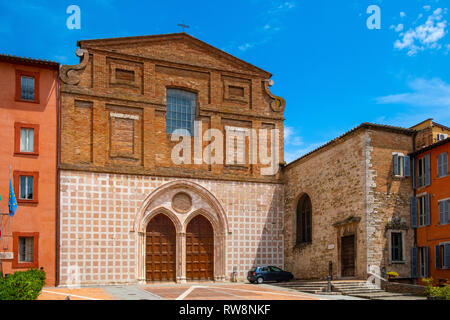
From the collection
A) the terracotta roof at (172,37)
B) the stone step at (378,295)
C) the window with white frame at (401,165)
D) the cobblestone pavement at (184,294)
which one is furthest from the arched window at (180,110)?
the stone step at (378,295)

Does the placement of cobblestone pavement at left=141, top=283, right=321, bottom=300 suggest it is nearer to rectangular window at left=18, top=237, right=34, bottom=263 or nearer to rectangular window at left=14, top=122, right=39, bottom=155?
rectangular window at left=18, top=237, right=34, bottom=263

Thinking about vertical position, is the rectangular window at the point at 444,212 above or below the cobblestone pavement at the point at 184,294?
above

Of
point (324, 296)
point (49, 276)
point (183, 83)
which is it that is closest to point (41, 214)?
point (49, 276)

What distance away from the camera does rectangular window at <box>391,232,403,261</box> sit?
79.9 feet

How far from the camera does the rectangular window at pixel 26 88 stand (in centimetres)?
2621

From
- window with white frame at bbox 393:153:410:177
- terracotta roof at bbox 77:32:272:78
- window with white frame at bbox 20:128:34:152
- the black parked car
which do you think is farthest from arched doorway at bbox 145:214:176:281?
window with white frame at bbox 393:153:410:177

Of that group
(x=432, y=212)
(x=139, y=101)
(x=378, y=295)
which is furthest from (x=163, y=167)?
(x=432, y=212)

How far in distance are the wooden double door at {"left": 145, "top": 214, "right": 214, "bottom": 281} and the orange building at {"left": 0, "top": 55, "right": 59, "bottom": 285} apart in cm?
510

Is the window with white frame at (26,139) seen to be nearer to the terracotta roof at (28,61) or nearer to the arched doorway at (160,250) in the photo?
the terracotta roof at (28,61)

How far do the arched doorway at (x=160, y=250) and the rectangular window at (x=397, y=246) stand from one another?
11.3 meters

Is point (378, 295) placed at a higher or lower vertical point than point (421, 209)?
lower

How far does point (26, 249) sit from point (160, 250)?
682 centimetres

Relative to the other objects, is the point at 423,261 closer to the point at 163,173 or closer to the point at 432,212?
the point at 432,212

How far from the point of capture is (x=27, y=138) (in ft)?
85.3
